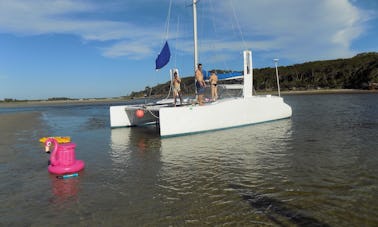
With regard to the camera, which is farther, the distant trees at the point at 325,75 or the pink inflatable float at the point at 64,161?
the distant trees at the point at 325,75

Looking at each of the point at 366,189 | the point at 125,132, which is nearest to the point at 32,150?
the point at 125,132

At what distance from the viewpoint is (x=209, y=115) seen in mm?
12328

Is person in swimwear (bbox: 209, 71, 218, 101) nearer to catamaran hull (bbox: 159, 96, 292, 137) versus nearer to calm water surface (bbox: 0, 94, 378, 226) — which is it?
catamaran hull (bbox: 159, 96, 292, 137)

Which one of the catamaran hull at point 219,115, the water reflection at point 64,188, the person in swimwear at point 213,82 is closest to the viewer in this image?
the water reflection at point 64,188

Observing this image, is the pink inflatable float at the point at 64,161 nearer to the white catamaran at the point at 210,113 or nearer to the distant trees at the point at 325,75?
the white catamaran at the point at 210,113

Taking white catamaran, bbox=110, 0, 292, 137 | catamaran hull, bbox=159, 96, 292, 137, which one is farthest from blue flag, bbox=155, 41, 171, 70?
catamaran hull, bbox=159, 96, 292, 137

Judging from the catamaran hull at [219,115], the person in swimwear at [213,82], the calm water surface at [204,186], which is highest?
the person in swimwear at [213,82]

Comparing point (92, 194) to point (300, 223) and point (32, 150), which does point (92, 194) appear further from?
point (32, 150)

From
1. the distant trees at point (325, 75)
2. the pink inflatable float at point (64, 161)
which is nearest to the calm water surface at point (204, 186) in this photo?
the pink inflatable float at point (64, 161)

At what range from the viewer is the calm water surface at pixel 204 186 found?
420cm

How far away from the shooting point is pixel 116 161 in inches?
309

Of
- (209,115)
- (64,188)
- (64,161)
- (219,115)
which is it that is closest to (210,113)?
(209,115)

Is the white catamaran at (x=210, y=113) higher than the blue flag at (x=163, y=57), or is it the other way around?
the blue flag at (x=163, y=57)

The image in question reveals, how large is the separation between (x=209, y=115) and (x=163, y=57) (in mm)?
3498
